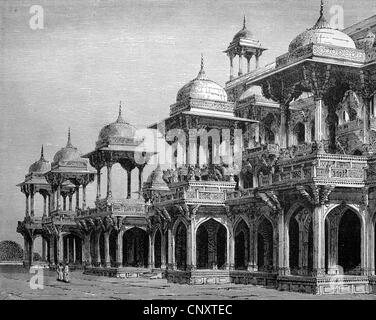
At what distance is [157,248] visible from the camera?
A: 150 feet

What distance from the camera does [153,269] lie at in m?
→ 45.1

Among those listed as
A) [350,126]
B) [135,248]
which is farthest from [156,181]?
[350,126]

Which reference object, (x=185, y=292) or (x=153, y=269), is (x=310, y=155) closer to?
(x=185, y=292)

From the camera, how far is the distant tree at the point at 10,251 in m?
76.1

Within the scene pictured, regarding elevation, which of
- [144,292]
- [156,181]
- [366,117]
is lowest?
[144,292]

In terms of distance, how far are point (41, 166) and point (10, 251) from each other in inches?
664

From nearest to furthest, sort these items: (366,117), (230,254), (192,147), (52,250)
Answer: (366,117)
(230,254)
(192,147)
(52,250)

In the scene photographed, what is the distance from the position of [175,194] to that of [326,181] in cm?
1139

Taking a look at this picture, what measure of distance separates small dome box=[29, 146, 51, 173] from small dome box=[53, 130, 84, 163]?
643 cm

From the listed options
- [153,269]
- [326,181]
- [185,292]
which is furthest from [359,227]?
[153,269]

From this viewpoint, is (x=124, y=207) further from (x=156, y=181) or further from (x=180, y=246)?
(x=156, y=181)

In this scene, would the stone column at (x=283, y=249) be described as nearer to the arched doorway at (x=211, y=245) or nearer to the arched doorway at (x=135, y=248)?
the arched doorway at (x=211, y=245)

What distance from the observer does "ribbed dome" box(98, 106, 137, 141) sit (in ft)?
159

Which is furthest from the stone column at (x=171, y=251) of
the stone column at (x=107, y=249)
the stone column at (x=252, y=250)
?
the stone column at (x=107, y=249)
